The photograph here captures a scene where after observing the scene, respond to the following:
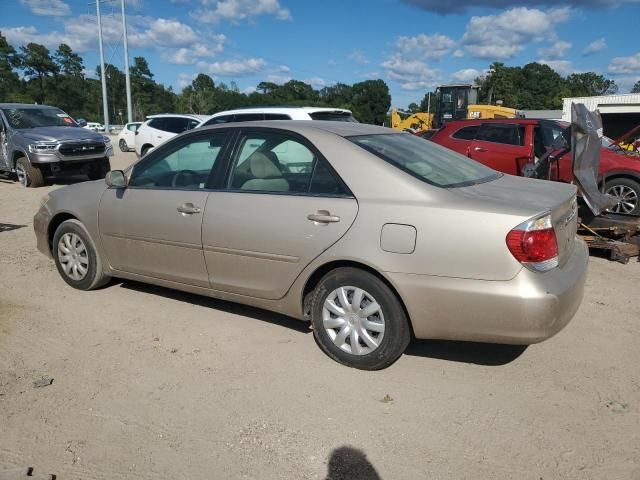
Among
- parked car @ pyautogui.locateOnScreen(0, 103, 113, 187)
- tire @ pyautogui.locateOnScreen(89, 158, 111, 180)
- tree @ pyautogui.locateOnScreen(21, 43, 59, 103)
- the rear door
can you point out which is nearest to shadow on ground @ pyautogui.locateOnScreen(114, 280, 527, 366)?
the rear door

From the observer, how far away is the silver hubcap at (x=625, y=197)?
312 inches

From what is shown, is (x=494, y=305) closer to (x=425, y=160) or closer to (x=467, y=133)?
(x=425, y=160)

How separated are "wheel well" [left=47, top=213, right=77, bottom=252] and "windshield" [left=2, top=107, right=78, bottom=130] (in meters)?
8.45

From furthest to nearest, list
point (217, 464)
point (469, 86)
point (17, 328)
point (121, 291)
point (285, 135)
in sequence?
1. point (469, 86)
2. point (121, 291)
3. point (17, 328)
4. point (285, 135)
5. point (217, 464)

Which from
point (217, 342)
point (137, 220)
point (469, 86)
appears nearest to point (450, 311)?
point (217, 342)

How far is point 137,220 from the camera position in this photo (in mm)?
4379

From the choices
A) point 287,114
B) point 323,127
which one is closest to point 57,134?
point 287,114

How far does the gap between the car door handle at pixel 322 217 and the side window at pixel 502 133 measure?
6.78 metres

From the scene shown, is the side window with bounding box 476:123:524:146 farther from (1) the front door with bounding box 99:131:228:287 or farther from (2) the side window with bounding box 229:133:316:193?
(1) the front door with bounding box 99:131:228:287

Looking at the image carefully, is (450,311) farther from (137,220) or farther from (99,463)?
(137,220)

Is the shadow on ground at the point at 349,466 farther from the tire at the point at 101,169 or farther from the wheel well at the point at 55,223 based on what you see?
the tire at the point at 101,169

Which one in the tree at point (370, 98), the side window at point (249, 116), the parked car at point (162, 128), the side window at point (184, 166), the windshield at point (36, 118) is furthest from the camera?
the tree at point (370, 98)

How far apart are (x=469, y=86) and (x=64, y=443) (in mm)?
24535

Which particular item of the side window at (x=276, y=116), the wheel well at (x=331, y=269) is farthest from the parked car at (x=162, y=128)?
the wheel well at (x=331, y=269)
